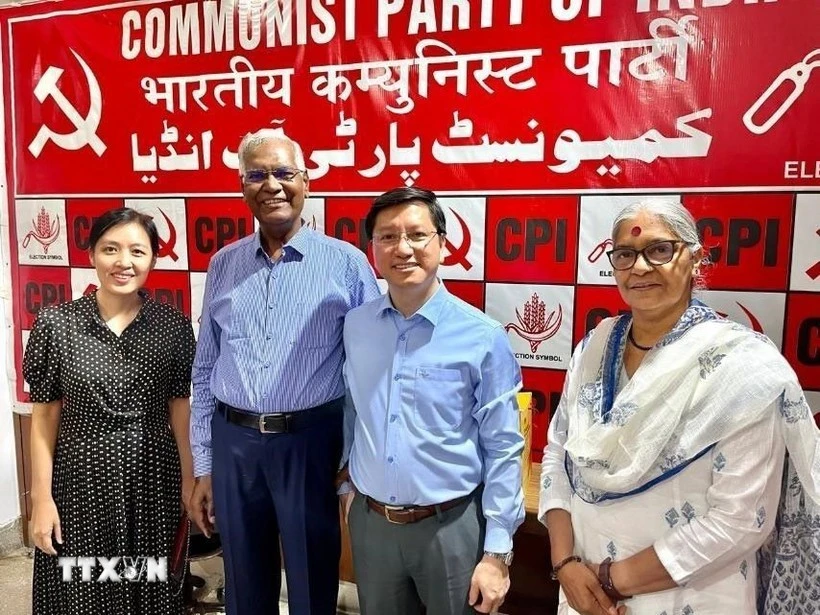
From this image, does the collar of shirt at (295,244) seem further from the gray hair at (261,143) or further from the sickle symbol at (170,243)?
the sickle symbol at (170,243)

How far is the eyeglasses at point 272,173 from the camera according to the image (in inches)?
61.1

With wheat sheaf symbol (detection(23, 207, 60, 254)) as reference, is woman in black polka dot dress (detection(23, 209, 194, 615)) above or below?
below

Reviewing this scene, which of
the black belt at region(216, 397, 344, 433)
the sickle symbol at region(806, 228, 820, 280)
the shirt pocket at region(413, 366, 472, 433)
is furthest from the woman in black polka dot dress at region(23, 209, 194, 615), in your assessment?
the sickle symbol at region(806, 228, 820, 280)

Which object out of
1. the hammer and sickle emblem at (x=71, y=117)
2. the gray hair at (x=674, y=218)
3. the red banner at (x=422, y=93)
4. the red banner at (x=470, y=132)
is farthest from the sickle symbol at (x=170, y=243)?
the gray hair at (x=674, y=218)

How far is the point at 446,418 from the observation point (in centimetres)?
132

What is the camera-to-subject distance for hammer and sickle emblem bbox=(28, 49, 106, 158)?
250 cm

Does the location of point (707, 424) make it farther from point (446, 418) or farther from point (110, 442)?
point (110, 442)

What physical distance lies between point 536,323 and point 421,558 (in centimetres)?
90

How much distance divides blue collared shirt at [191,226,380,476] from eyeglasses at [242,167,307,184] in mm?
149

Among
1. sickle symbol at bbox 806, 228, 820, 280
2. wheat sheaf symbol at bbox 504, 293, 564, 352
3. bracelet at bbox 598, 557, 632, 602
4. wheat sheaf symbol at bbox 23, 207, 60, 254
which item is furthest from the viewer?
wheat sheaf symbol at bbox 23, 207, 60, 254

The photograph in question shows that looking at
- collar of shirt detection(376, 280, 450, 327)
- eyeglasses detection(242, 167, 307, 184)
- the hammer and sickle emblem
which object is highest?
the hammer and sickle emblem

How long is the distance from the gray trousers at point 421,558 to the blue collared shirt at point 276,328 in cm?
34

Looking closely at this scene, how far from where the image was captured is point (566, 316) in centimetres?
196

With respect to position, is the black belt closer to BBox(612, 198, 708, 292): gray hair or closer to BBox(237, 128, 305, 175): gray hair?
BBox(237, 128, 305, 175): gray hair
